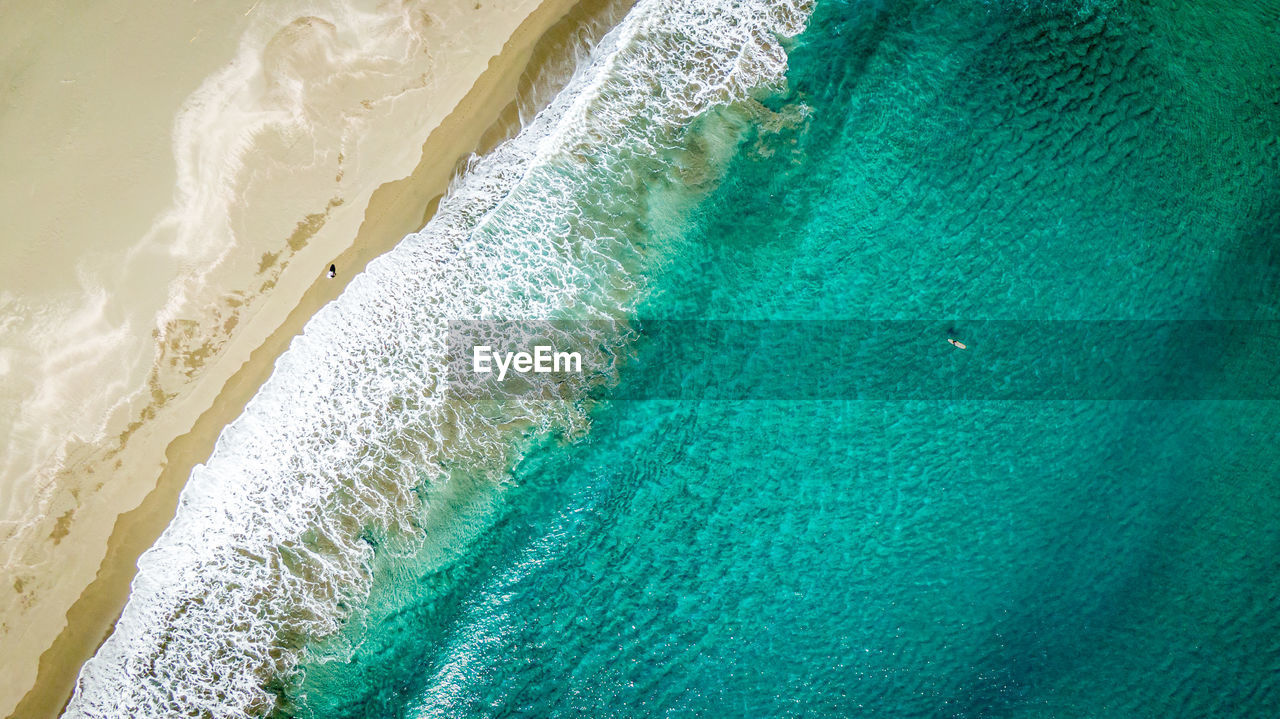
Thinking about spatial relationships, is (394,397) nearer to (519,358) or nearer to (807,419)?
(519,358)

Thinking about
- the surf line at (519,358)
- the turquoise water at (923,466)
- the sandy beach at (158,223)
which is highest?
the sandy beach at (158,223)

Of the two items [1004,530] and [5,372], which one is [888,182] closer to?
[1004,530]

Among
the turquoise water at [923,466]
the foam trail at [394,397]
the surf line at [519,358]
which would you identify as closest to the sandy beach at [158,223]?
the foam trail at [394,397]

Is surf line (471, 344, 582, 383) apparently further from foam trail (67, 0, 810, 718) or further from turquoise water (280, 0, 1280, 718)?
turquoise water (280, 0, 1280, 718)

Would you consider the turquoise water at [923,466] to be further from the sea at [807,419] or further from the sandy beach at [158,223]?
the sandy beach at [158,223]

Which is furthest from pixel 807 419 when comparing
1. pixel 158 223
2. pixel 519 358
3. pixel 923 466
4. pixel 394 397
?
pixel 158 223

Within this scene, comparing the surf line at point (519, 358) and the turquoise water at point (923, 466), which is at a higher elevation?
the surf line at point (519, 358)

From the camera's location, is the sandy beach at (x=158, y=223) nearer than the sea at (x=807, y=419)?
No
